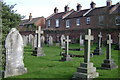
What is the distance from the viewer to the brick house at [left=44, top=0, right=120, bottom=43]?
3253cm

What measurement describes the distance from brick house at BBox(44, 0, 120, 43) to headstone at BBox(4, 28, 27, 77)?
25448 mm

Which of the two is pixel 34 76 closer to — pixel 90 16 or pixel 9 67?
pixel 9 67

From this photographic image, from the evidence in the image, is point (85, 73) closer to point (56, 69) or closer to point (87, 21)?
point (56, 69)

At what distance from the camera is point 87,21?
122ft

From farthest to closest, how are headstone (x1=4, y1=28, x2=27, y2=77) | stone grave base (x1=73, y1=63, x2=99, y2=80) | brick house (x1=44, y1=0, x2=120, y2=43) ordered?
brick house (x1=44, y1=0, x2=120, y2=43), headstone (x1=4, y1=28, x2=27, y2=77), stone grave base (x1=73, y1=63, x2=99, y2=80)

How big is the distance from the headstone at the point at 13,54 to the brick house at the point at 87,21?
83.5 feet

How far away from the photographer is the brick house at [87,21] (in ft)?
107

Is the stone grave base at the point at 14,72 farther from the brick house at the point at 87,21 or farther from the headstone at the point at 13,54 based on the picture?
the brick house at the point at 87,21

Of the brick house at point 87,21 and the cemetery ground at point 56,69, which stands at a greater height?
the brick house at point 87,21

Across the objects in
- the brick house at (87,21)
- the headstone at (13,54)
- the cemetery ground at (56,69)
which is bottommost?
the cemetery ground at (56,69)

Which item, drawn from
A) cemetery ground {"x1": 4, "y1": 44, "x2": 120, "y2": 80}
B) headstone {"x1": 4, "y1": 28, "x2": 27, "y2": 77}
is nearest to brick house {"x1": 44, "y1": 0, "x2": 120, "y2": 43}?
cemetery ground {"x1": 4, "y1": 44, "x2": 120, "y2": 80}

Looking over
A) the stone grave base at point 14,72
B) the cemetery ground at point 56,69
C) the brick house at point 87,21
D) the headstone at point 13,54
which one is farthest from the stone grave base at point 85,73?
the brick house at point 87,21

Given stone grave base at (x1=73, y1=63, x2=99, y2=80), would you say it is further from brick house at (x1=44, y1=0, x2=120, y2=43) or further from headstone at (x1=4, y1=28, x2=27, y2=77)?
A: brick house at (x1=44, y1=0, x2=120, y2=43)

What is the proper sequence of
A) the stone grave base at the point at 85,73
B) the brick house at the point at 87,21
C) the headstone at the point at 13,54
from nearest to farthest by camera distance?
the stone grave base at the point at 85,73 → the headstone at the point at 13,54 → the brick house at the point at 87,21
